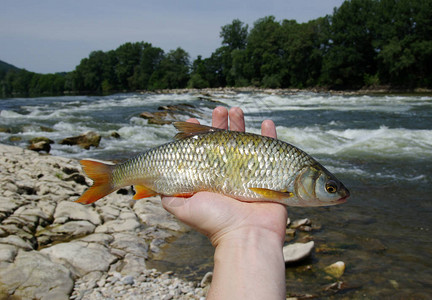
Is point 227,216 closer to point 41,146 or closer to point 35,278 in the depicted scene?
point 35,278

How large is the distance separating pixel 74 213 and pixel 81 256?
62.1 inches

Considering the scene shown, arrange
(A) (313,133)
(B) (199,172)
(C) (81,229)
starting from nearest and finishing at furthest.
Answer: (B) (199,172)
(C) (81,229)
(A) (313,133)

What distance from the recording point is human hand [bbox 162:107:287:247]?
247cm

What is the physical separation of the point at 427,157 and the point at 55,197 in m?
11.3

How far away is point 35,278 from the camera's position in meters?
3.89

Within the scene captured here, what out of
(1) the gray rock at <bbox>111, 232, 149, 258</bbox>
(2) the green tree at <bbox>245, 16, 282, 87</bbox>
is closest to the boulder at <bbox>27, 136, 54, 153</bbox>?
(1) the gray rock at <bbox>111, 232, 149, 258</bbox>

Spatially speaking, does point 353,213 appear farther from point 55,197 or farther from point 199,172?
point 55,197

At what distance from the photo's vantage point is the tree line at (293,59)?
191 feet

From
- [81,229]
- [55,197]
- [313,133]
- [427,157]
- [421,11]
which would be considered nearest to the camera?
[81,229]

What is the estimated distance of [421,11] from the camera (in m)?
56.7

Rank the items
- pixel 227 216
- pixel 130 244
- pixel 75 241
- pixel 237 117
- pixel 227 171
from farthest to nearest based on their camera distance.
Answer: pixel 130 244
pixel 75 241
pixel 237 117
pixel 227 171
pixel 227 216

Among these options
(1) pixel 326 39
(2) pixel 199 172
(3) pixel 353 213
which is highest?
(1) pixel 326 39

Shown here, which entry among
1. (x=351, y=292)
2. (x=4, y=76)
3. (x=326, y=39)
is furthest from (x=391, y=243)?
(x=4, y=76)

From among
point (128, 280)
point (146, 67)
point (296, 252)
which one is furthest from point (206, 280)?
point (146, 67)
